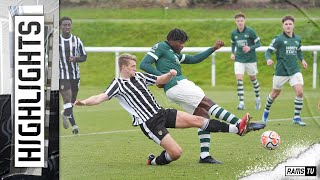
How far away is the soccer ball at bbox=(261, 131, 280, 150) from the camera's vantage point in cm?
1118

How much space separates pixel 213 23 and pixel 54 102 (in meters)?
1.32

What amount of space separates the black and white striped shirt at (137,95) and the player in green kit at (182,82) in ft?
0.29

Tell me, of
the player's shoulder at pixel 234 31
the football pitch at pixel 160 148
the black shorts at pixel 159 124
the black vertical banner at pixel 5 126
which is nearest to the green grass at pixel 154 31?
the player's shoulder at pixel 234 31

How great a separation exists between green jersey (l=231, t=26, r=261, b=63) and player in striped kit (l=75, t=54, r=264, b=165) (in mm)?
461

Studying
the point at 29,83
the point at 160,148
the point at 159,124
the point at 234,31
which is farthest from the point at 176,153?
the point at 29,83

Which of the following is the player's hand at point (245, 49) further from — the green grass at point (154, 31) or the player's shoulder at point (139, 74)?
the player's shoulder at point (139, 74)

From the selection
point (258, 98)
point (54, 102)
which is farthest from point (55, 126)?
point (258, 98)

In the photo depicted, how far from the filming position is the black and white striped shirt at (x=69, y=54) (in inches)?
432

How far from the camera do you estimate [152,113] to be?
36.8ft

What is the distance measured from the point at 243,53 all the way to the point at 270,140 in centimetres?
69

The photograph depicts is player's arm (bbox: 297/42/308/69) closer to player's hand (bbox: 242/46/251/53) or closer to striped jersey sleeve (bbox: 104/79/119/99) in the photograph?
player's hand (bbox: 242/46/251/53)

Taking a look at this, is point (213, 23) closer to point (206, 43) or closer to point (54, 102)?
point (206, 43)

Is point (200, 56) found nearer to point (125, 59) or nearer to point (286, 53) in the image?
point (125, 59)

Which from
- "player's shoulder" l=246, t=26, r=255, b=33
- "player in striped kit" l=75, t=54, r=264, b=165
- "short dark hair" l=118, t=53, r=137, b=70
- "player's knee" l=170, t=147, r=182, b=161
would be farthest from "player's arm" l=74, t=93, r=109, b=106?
"player's shoulder" l=246, t=26, r=255, b=33
